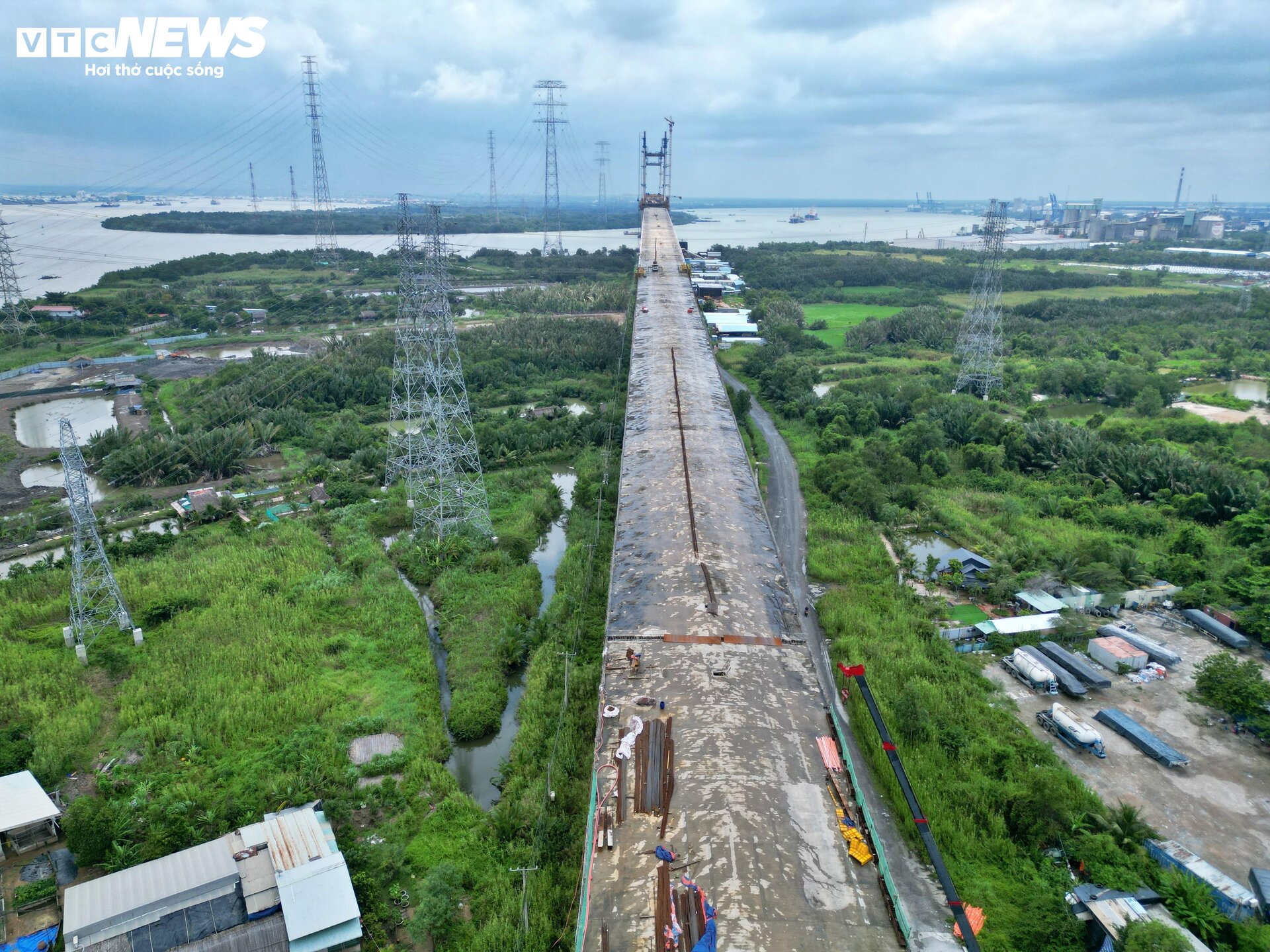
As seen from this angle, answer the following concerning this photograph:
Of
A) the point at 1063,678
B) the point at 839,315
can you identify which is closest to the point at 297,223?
the point at 839,315

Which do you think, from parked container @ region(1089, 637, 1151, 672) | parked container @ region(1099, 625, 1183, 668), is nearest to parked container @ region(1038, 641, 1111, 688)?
parked container @ region(1089, 637, 1151, 672)

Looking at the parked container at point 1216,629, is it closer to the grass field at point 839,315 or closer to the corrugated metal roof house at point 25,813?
Result: the corrugated metal roof house at point 25,813

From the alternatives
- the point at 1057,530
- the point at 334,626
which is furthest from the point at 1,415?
the point at 1057,530

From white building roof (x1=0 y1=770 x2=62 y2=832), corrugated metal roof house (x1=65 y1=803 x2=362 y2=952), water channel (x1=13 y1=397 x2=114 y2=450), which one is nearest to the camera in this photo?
corrugated metal roof house (x1=65 y1=803 x2=362 y2=952)

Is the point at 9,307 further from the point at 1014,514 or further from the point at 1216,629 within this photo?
the point at 1216,629

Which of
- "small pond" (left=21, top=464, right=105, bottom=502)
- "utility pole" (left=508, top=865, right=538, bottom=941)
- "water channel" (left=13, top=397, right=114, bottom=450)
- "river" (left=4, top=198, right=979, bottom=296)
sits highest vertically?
"river" (left=4, top=198, right=979, bottom=296)

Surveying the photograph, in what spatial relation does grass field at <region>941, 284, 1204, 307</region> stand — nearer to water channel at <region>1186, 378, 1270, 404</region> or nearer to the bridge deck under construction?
water channel at <region>1186, 378, 1270, 404</region>

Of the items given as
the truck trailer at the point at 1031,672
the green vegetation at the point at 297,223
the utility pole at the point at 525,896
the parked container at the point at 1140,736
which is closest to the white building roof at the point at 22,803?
the utility pole at the point at 525,896
